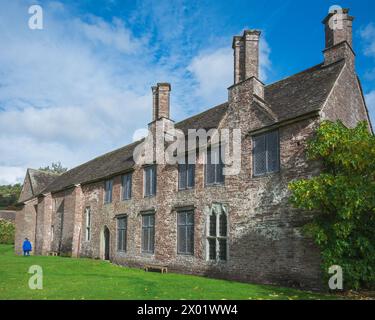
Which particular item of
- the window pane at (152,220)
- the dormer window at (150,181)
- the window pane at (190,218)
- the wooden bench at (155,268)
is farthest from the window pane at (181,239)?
the dormer window at (150,181)

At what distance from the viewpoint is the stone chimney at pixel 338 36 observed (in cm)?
1653

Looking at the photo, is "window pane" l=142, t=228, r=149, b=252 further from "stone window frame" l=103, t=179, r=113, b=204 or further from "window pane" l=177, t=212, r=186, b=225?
"stone window frame" l=103, t=179, r=113, b=204

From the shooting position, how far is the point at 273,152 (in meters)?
15.3

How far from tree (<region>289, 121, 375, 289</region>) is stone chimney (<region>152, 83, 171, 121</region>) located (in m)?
12.8

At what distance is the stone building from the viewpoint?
559 inches

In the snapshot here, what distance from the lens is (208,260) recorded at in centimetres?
1722

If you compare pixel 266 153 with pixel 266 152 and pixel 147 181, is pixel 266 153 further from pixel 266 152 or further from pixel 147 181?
pixel 147 181

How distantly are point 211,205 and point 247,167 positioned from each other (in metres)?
2.71

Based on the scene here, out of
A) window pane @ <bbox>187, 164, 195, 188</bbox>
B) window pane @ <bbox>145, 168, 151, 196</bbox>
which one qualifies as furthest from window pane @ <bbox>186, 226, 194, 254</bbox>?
window pane @ <bbox>145, 168, 151, 196</bbox>

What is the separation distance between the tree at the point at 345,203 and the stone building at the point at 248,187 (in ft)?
2.87

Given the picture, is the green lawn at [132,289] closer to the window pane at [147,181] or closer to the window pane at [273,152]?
the window pane at [273,152]
